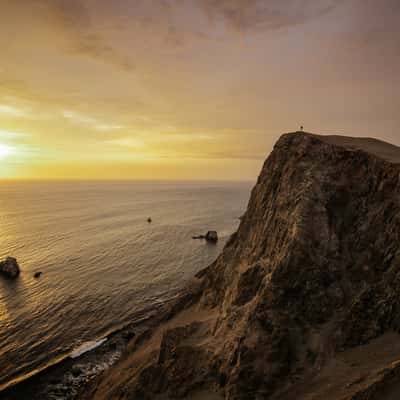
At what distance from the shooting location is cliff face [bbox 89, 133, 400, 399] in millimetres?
13742

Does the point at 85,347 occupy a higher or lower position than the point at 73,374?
higher

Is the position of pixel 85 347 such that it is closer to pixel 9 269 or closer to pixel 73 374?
pixel 73 374

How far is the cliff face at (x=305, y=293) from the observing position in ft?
45.1

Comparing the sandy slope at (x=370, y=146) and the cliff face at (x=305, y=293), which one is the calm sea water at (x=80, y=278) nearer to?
the cliff face at (x=305, y=293)

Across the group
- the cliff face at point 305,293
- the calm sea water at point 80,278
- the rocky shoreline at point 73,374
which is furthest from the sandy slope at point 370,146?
the calm sea water at point 80,278

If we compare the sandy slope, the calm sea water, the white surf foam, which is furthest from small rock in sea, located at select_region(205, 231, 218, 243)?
the sandy slope

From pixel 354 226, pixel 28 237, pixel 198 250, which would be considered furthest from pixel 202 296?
pixel 28 237

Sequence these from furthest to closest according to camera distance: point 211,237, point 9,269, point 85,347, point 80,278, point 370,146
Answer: point 211,237 → point 9,269 → point 80,278 → point 85,347 → point 370,146

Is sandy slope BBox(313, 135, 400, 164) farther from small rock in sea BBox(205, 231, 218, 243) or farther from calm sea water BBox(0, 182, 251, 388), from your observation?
small rock in sea BBox(205, 231, 218, 243)

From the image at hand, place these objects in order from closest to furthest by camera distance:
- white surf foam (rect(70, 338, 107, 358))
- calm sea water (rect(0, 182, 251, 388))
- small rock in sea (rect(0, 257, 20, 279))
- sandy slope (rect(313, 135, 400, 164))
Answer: sandy slope (rect(313, 135, 400, 164))
white surf foam (rect(70, 338, 107, 358))
calm sea water (rect(0, 182, 251, 388))
small rock in sea (rect(0, 257, 20, 279))

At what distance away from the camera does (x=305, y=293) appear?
1484 cm

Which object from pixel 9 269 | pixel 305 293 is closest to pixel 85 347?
pixel 305 293

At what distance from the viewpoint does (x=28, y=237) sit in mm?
73625

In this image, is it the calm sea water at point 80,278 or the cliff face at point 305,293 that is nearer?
the cliff face at point 305,293
